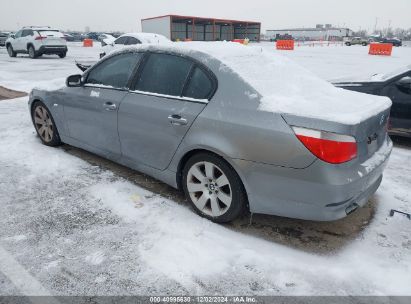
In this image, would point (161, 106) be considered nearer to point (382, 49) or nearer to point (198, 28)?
point (382, 49)

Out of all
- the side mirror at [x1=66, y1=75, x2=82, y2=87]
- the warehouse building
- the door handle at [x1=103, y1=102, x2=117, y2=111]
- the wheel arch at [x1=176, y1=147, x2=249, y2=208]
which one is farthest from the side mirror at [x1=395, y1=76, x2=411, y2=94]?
the warehouse building

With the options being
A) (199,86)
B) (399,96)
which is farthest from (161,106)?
(399,96)

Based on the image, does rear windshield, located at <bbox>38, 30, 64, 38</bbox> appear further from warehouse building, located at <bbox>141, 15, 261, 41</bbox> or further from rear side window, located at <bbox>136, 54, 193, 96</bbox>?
warehouse building, located at <bbox>141, 15, 261, 41</bbox>

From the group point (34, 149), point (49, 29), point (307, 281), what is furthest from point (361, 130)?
point (49, 29)

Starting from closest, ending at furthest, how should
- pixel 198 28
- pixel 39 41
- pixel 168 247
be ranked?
1. pixel 168 247
2. pixel 39 41
3. pixel 198 28

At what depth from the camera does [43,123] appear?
5.22 metres

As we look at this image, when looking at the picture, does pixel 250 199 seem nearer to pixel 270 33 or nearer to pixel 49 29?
pixel 49 29

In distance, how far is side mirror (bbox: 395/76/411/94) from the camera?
5.33 meters

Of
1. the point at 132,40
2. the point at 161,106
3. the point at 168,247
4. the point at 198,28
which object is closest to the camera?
the point at 168,247

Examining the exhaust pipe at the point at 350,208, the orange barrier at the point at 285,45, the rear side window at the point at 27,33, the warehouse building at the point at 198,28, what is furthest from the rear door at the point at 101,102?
the warehouse building at the point at 198,28

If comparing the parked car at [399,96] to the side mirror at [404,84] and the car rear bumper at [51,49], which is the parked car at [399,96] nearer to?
the side mirror at [404,84]

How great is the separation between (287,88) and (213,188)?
3.71ft

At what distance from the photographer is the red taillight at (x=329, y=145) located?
2.51 meters

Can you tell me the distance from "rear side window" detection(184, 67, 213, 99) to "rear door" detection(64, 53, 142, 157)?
34.4 inches
